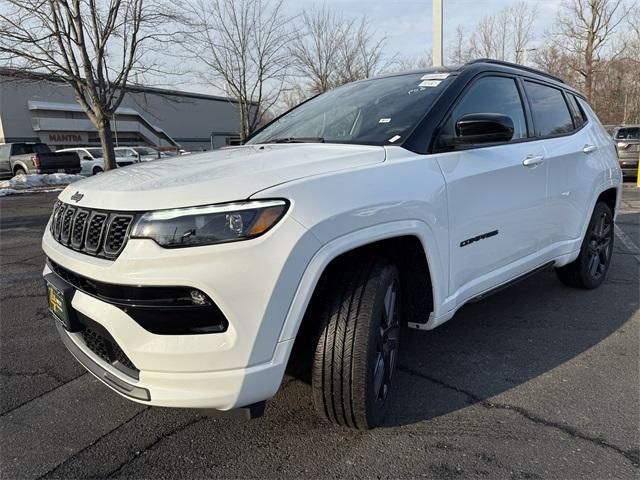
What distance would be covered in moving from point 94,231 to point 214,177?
21.2 inches

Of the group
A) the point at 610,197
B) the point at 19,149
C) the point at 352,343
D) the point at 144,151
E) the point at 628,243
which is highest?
the point at 19,149

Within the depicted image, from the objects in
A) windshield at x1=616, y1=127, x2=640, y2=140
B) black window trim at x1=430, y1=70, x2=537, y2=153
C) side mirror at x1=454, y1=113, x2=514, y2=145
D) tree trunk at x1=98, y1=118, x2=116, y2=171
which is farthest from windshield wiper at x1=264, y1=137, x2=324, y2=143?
windshield at x1=616, y1=127, x2=640, y2=140

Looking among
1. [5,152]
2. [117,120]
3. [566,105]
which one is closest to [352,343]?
[566,105]

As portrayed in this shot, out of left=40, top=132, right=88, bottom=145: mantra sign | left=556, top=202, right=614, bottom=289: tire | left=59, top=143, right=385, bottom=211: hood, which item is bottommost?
left=556, top=202, right=614, bottom=289: tire

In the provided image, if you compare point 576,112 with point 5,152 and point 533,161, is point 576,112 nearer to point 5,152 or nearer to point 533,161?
point 533,161

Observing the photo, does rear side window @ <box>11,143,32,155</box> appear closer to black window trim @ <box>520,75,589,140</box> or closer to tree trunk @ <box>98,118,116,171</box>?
tree trunk @ <box>98,118,116,171</box>

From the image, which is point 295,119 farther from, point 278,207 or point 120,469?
point 120,469

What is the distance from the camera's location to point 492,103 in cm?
309

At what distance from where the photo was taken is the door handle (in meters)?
3.05

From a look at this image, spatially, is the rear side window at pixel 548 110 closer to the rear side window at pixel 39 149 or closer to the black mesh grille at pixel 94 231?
the black mesh grille at pixel 94 231

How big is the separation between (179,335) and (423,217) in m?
1.20

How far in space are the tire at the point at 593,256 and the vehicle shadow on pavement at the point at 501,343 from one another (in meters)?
0.11

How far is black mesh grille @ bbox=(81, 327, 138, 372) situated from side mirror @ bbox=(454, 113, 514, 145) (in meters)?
1.89

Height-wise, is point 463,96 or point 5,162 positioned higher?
point 463,96
